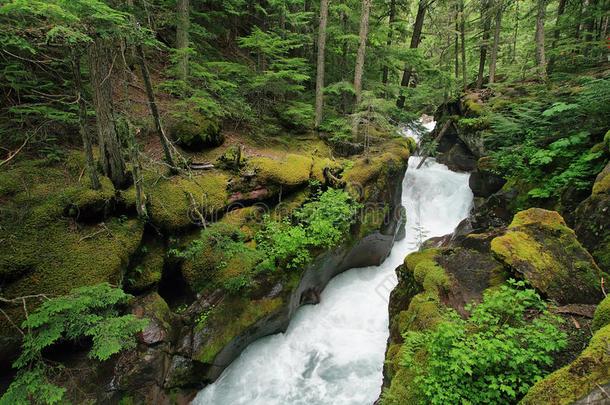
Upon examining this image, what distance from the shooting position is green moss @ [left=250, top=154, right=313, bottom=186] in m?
7.09

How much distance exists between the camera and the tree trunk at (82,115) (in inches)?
154

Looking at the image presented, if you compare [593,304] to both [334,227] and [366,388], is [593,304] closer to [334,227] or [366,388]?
[366,388]

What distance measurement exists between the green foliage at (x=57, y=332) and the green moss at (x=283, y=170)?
439 cm

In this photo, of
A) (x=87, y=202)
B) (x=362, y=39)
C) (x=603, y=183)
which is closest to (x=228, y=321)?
(x=87, y=202)

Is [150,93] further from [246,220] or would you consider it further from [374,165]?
[374,165]

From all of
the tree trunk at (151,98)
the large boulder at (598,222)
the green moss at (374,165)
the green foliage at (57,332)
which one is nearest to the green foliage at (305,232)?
the green moss at (374,165)

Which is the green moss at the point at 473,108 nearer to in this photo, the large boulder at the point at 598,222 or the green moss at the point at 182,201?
the large boulder at the point at 598,222

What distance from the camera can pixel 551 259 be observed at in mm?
4141

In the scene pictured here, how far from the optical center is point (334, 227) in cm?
702

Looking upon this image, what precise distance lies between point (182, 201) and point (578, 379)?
21.1 ft

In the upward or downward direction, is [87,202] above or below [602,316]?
above

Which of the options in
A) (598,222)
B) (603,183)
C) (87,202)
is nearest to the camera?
(87,202)

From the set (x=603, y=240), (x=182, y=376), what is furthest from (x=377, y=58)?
(x=182, y=376)

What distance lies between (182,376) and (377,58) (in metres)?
12.8
